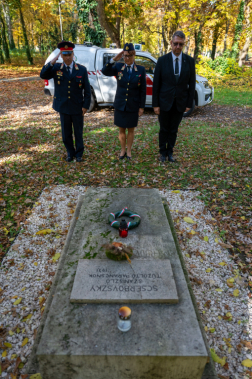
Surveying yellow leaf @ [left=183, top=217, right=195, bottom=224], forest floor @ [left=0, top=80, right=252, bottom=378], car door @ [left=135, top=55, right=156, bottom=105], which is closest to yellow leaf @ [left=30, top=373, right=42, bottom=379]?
forest floor @ [left=0, top=80, right=252, bottom=378]

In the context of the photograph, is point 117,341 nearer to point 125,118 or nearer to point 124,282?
point 124,282

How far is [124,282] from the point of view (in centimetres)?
228

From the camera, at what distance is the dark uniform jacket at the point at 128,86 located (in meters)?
4.71

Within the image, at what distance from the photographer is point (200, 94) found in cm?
888

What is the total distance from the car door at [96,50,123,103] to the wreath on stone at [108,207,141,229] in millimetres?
6850

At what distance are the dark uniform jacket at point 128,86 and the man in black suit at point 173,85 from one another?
27cm

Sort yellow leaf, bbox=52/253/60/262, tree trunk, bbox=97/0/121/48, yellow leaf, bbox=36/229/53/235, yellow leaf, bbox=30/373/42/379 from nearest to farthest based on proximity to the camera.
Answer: yellow leaf, bbox=30/373/42/379
yellow leaf, bbox=52/253/60/262
yellow leaf, bbox=36/229/53/235
tree trunk, bbox=97/0/121/48

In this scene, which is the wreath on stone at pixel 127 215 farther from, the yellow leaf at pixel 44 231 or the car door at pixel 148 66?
the car door at pixel 148 66

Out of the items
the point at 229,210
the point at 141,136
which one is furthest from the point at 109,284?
the point at 141,136

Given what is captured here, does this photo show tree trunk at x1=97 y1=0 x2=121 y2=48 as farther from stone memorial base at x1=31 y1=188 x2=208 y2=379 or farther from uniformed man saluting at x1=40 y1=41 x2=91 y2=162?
stone memorial base at x1=31 y1=188 x2=208 y2=379

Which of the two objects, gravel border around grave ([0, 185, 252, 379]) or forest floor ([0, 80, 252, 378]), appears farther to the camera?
forest floor ([0, 80, 252, 378])

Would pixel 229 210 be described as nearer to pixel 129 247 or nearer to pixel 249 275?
pixel 249 275

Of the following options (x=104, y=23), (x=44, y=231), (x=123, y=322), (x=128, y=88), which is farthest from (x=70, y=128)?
(x=104, y=23)

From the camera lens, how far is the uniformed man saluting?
458 cm
